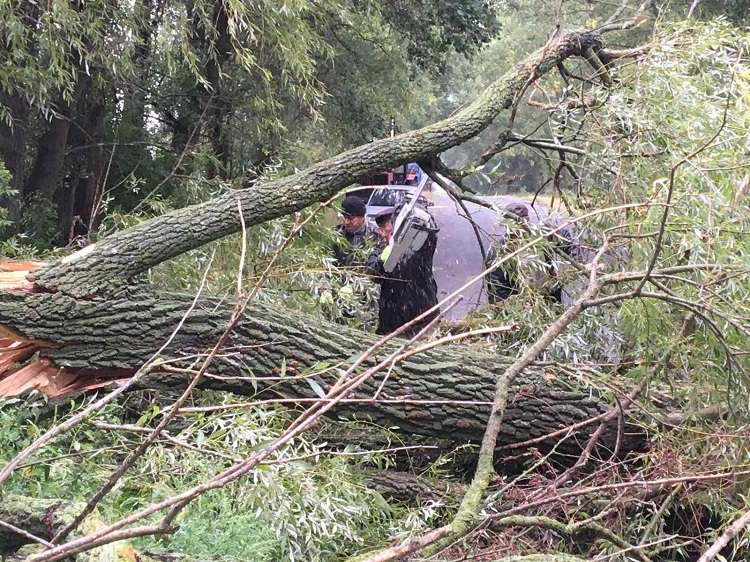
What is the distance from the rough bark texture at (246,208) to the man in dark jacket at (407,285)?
1.08 meters

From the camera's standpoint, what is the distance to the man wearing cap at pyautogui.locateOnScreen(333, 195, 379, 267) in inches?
218

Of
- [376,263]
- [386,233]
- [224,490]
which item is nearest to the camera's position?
[224,490]

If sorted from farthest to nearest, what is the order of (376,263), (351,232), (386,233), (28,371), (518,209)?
1. (351,232)
2. (386,233)
3. (376,263)
4. (518,209)
5. (28,371)

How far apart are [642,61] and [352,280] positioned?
90.1 inches

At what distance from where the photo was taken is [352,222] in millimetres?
5578

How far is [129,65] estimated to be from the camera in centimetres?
499

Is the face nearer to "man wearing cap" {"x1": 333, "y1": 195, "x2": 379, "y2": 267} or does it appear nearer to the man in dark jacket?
"man wearing cap" {"x1": 333, "y1": 195, "x2": 379, "y2": 267}

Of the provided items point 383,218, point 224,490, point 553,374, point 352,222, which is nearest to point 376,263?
point 383,218

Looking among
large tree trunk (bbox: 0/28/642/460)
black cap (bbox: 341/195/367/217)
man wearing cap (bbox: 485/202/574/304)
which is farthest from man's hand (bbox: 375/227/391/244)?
large tree trunk (bbox: 0/28/642/460)

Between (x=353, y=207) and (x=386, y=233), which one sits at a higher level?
(x=353, y=207)

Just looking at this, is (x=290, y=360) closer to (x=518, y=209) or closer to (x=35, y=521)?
(x=35, y=521)

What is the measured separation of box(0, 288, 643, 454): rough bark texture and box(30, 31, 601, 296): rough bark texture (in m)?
0.13

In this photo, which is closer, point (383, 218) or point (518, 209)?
point (518, 209)

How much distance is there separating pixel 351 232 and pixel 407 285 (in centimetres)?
86
